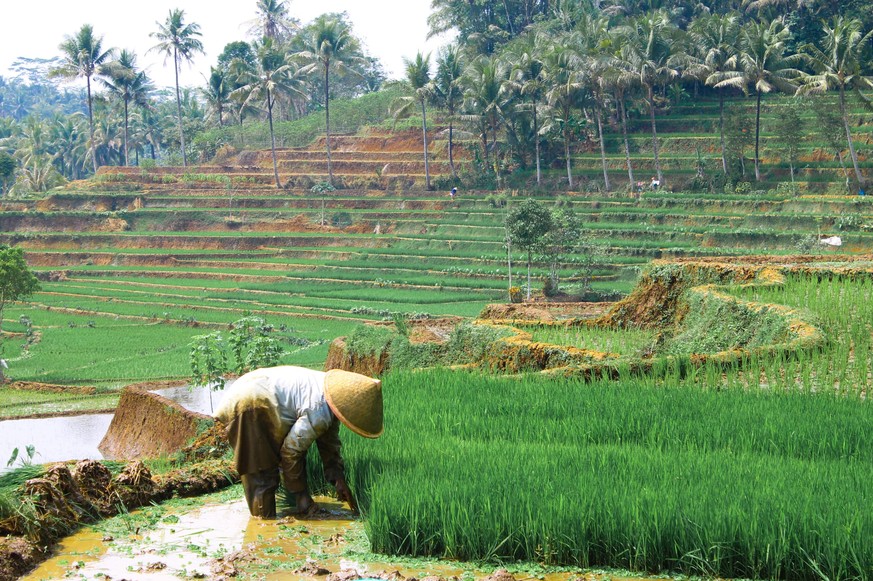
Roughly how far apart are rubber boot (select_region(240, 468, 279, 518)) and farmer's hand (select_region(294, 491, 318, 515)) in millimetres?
160

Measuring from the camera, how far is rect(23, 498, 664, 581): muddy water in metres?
5.72

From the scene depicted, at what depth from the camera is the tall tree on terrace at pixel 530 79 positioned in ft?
141

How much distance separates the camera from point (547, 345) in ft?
37.9

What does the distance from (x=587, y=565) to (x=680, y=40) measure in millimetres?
38709

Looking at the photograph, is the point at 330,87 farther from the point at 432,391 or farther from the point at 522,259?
the point at 432,391

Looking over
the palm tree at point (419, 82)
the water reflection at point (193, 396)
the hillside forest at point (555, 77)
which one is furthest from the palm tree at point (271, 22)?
the water reflection at point (193, 396)

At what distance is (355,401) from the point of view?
6574mm

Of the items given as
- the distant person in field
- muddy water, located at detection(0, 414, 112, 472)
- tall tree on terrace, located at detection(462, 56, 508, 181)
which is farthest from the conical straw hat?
tall tree on terrace, located at detection(462, 56, 508, 181)

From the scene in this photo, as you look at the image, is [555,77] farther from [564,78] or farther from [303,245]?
[303,245]

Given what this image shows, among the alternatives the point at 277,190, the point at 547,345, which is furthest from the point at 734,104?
the point at 547,345

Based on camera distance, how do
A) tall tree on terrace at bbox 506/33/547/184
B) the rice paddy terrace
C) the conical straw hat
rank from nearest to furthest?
the conical straw hat < the rice paddy terrace < tall tree on terrace at bbox 506/33/547/184

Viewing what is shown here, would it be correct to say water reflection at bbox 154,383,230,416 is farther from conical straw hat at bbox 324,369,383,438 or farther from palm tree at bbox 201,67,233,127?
palm tree at bbox 201,67,233,127

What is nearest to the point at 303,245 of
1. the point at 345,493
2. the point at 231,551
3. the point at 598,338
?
the point at 598,338

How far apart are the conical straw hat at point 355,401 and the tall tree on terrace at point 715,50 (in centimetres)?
3611
